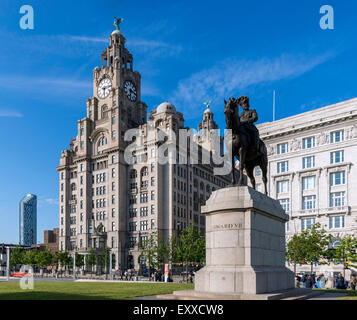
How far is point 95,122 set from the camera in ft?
437

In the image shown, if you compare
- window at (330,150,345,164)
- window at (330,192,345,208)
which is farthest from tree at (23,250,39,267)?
window at (330,150,345,164)

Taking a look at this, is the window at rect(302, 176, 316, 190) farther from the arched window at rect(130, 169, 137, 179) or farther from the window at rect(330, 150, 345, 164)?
the arched window at rect(130, 169, 137, 179)

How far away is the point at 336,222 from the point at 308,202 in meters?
5.80

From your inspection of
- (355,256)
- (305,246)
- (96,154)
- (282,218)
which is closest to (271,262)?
(282,218)

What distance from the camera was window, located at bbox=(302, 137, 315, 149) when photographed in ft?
236

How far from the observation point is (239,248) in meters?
18.9

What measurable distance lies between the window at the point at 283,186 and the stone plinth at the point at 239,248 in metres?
54.8

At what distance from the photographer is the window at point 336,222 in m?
66.4

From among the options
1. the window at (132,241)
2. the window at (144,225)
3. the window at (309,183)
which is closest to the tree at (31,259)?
the window at (132,241)

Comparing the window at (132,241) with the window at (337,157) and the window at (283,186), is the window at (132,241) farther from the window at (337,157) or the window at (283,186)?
the window at (337,157)

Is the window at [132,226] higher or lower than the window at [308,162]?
lower

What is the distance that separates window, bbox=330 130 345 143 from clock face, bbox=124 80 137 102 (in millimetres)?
77259

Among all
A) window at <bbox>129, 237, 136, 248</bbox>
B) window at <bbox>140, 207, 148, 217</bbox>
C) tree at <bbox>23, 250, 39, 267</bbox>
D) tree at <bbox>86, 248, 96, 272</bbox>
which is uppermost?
window at <bbox>140, 207, 148, 217</bbox>

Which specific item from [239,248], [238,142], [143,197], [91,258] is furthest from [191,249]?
[239,248]
